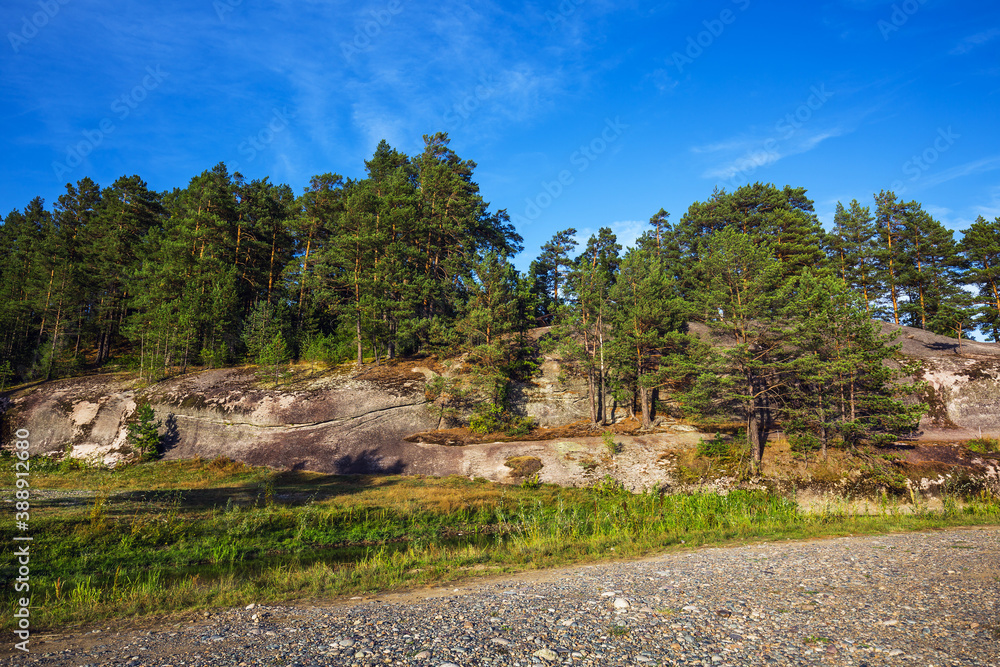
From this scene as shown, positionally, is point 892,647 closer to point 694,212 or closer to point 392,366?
point 392,366

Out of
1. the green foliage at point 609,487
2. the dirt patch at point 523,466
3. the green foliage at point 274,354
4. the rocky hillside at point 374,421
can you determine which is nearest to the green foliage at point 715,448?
the rocky hillside at point 374,421

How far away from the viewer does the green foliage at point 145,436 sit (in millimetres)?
30109

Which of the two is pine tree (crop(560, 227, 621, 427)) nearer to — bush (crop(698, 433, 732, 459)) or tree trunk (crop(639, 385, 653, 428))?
tree trunk (crop(639, 385, 653, 428))

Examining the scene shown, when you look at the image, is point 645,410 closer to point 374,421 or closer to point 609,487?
point 609,487

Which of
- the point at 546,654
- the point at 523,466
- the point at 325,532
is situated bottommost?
the point at 325,532

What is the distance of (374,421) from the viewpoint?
31531mm

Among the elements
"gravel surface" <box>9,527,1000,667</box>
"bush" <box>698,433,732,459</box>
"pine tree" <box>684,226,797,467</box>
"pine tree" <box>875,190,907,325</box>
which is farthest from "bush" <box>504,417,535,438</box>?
"pine tree" <box>875,190,907,325</box>

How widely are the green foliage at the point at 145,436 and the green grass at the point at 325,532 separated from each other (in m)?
4.45

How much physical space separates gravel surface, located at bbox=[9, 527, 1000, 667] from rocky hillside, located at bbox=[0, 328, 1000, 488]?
16.0 meters

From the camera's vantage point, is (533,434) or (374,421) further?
(374,421)

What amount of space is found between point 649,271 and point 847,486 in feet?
54.7

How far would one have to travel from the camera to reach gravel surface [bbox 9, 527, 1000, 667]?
5.82 m

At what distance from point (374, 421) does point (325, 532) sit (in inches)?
560

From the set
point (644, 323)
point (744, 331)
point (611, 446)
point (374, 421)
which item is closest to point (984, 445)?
point (744, 331)
